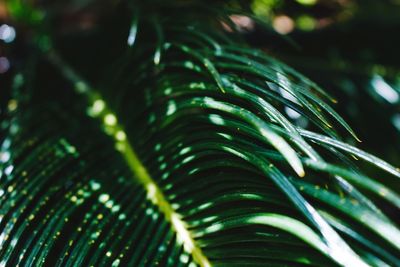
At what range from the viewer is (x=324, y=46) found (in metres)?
1.44

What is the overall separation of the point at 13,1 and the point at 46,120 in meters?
0.62

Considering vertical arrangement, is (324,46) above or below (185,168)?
above

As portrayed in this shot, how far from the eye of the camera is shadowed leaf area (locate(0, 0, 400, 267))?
21.0 inches

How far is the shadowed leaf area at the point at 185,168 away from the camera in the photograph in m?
0.53

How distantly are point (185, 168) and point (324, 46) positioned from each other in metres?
0.91

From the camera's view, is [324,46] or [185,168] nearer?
[185,168]

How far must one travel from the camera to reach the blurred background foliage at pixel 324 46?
1.22 meters

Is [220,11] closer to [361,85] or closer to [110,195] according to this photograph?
[110,195]

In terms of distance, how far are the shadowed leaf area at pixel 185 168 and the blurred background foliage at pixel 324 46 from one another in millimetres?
238

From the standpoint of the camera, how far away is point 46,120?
96 cm

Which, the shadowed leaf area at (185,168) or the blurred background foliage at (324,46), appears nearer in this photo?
the shadowed leaf area at (185,168)

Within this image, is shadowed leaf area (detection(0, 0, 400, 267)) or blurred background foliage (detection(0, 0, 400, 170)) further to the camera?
blurred background foliage (detection(0, 0, 400, 170))

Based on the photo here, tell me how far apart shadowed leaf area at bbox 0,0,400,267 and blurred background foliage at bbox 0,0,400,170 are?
238 millimetres

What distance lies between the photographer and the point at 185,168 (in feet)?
2.39
